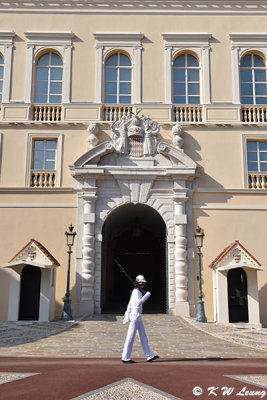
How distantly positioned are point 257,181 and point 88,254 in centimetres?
710

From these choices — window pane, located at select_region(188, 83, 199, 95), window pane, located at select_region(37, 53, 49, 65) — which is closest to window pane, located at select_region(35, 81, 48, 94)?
window pane, located at select_region(37, 53, 49, 65)

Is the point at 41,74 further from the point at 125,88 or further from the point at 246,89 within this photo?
the point at 246,89

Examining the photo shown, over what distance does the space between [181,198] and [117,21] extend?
8.10m

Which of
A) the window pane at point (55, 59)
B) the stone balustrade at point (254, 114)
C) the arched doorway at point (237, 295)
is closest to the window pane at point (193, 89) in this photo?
the stone balustrade at point (254, 114)

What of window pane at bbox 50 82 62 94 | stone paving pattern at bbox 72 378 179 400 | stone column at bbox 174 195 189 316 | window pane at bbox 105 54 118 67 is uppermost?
A: window pane at bbox 105 54 118 67

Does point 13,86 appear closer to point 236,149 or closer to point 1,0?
point 1,0

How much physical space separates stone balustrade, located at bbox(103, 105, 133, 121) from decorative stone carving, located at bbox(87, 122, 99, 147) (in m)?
0.84

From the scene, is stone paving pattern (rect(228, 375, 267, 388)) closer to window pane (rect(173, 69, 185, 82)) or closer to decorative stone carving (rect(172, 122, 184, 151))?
decorative stone carving (rect(172, 122, 184, 151))

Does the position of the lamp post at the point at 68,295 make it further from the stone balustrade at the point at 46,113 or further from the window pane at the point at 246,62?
the window pane at the point at 246,62

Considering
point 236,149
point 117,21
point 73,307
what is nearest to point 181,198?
point 236,149

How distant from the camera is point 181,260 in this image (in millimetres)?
16500

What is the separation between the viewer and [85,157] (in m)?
17.1

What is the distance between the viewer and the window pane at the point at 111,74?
61.4 ft

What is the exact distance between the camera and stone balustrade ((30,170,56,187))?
17.5 metres
